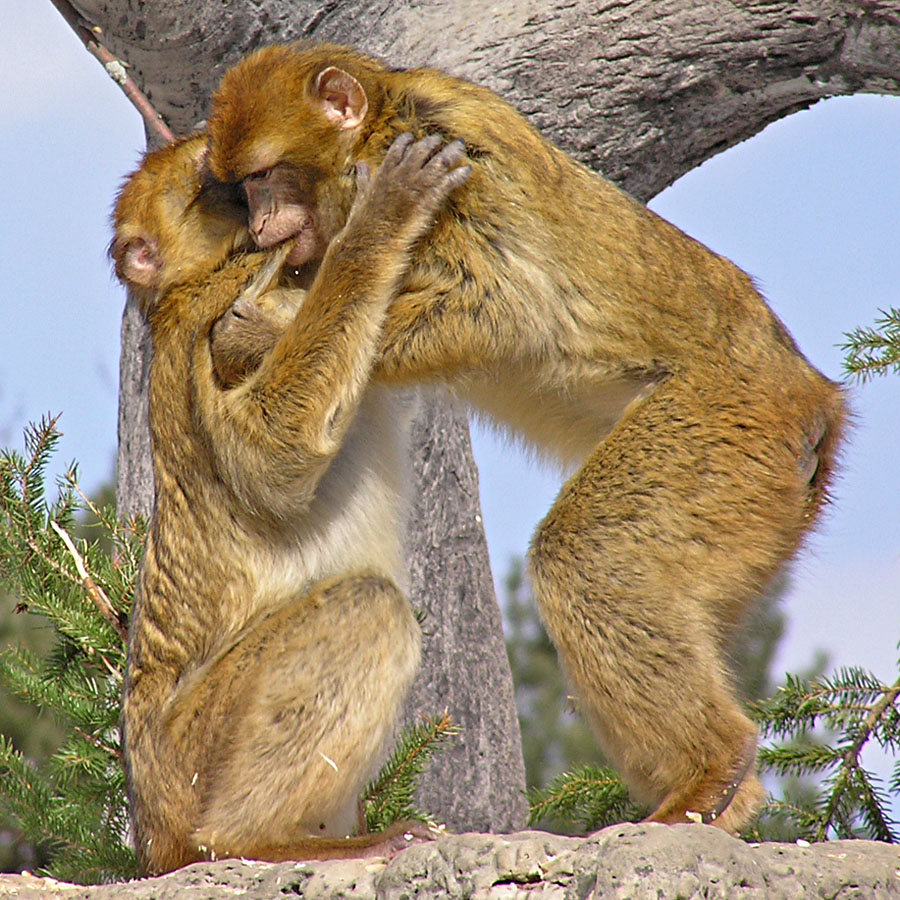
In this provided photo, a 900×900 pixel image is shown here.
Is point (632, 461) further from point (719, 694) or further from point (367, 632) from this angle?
point (367, 632)

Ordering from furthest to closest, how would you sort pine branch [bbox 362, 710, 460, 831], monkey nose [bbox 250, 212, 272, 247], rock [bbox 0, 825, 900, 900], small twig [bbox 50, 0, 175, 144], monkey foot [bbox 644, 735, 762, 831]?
small twig [bbox 50, 0, 175, 144] → pine branch [bbox 362, 710, 460, 831] → monkey nose [bbox 250, 212, 272, 247] → monkey foot [bbox 644, 735, 762, 831] → rock [bbox 0, 825, 900, 900]

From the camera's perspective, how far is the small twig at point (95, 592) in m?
4.55

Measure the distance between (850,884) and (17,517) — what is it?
3.14 metres

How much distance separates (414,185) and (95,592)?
6.64 feet

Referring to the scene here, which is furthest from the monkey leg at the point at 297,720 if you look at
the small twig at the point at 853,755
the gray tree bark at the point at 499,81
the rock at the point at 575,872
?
the gray tree bark at the point at 499,81

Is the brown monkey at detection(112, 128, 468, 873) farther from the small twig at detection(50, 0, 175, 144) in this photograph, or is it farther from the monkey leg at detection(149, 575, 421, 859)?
the small twig at detection(50, 0, 175, 144)

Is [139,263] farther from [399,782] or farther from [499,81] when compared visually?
[499,81]

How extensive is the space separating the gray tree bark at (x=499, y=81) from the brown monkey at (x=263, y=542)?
2044 mm

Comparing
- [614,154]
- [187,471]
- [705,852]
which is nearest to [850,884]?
[705,852]

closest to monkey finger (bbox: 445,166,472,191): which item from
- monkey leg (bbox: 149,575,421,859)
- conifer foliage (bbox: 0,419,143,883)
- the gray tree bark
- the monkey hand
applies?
the monkey hand

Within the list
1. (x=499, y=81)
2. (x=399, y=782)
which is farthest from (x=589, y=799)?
(x=499, y=81)

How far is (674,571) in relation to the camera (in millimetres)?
3279

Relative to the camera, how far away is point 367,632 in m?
3.55

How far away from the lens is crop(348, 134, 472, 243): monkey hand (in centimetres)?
347
